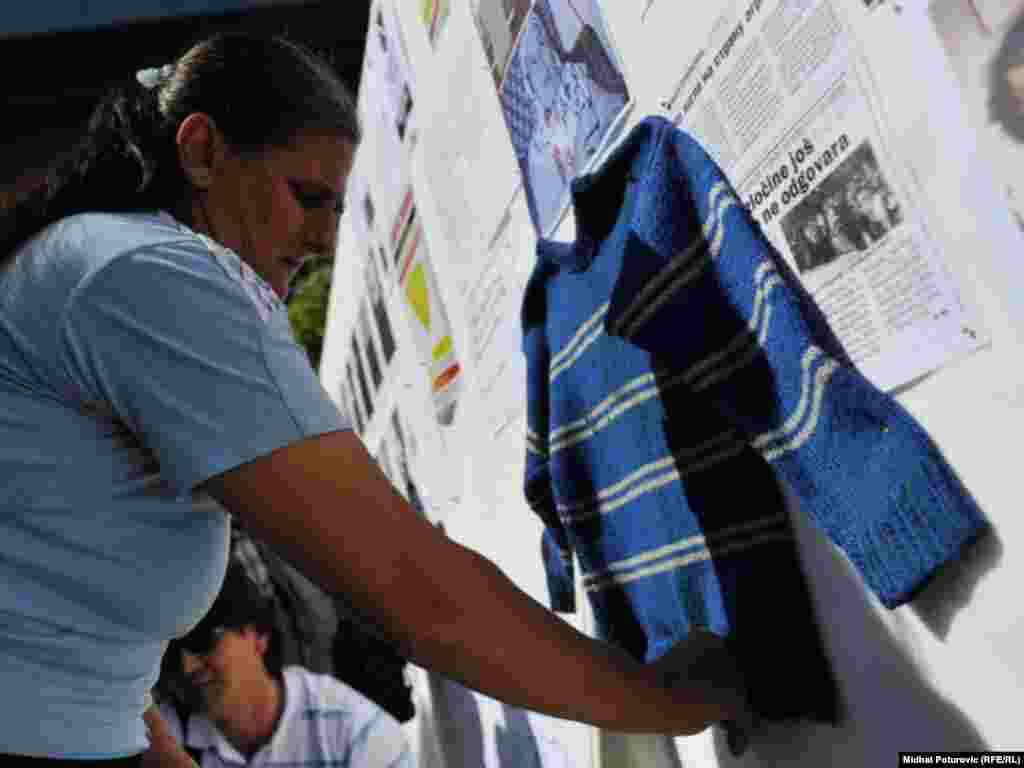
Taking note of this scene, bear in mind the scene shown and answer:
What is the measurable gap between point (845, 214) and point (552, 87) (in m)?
0.41

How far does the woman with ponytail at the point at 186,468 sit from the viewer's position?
60cm

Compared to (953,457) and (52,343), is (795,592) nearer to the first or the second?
(953,457)

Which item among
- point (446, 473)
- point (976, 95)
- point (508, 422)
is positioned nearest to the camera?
point (976, 95)

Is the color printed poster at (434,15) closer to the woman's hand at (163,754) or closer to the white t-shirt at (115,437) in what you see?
the white t-shirt at (115,437)

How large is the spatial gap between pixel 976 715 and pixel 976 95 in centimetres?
29

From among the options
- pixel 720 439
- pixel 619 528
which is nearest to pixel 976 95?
pixel 720 439

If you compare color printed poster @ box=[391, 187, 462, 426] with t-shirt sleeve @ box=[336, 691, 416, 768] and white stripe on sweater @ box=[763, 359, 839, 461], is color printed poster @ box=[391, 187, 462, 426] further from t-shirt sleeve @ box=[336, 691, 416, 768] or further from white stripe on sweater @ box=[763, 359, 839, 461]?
white stripe on sweater @ box=[763, 359, 839, 461]

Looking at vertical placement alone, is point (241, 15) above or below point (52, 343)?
above

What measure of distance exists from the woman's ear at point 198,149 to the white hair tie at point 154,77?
8 cm

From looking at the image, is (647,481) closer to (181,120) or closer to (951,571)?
(951,571)

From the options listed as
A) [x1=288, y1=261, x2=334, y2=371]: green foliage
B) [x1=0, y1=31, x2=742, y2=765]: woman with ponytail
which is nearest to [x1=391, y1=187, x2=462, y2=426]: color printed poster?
[x1=0, y1=31, x2=742, y2=765]: woman with ponytail

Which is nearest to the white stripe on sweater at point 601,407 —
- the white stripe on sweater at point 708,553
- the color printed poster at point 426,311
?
the white stripe on sweater at point 708,553

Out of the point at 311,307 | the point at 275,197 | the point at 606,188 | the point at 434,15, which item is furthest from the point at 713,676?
the point at 311,307

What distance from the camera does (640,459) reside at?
74 cm
